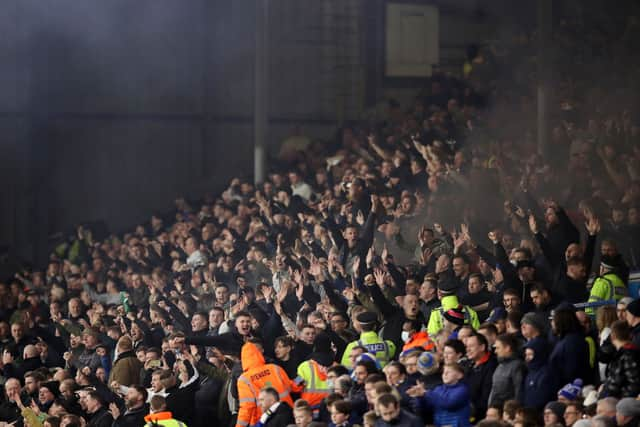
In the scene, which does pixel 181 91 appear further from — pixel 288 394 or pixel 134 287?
pixel 288 394

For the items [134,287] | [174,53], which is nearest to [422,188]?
[134,287]

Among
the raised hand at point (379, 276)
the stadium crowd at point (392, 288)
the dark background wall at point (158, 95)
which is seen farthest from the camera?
the dark background wall at point (158, 95)

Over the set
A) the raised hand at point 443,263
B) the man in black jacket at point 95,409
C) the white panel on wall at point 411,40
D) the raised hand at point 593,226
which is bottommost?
the man in black jacket at point 95,409

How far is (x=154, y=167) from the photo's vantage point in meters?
22.5

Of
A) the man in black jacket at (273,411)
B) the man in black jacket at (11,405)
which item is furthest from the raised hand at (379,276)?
the man in black jacket at (11,405)

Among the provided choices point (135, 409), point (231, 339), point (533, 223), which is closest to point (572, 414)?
point (533, 223)

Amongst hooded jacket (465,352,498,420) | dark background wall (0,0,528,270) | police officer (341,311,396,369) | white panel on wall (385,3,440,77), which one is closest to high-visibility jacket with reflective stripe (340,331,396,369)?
police officer (341,311,396,369)

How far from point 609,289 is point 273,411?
8.19ft

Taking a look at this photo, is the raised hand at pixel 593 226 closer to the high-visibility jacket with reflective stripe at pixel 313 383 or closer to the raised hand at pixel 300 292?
the high-visibility jacket with reflective stripe at pixel 313 383

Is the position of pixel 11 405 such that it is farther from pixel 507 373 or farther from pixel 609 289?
pixel 609 289

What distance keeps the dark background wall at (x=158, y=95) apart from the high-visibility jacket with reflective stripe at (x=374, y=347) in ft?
43.3

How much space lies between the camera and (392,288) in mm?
9969

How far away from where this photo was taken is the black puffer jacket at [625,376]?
692cm

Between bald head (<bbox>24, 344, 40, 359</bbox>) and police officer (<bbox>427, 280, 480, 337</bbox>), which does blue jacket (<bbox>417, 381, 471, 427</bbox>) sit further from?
bald head (<bbox>24, 344, 40, 359</bbox>)
